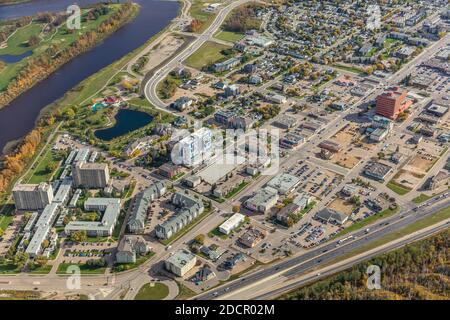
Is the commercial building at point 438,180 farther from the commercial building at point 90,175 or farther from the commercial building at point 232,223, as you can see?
the commercial building at point 90,175

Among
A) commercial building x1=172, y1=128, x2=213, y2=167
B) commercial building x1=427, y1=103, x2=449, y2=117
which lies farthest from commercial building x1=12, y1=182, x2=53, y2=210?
commercial building x1=427, y1=103, x2=449, y2=117

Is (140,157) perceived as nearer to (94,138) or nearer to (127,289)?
(94,138)

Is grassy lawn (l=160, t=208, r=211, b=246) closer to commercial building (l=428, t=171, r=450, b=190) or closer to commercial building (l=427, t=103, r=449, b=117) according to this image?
commercial building (l=428, t=171, r=450, b=190)

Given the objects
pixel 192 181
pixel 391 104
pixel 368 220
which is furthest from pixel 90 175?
pixel 391 104

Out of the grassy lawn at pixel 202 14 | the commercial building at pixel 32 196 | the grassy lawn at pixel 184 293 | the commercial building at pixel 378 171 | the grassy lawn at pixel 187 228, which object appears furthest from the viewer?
the grassy lawn at pixel 202 14

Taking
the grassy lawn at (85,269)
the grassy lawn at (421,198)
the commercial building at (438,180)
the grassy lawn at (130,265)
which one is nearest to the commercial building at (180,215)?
the grassy lawn at (130,265)
